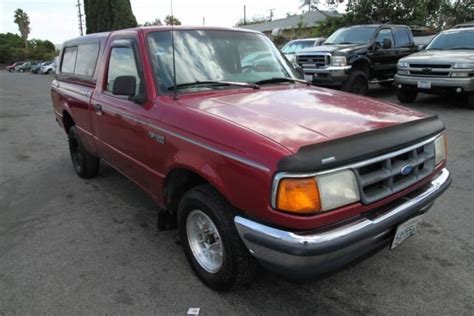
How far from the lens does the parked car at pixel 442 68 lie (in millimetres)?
8734

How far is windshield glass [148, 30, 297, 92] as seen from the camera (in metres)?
3.41

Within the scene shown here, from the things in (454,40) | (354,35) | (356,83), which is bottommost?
(356,83)

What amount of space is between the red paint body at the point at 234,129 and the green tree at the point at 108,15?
15748 millimetres

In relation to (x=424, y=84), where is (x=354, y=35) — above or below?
above

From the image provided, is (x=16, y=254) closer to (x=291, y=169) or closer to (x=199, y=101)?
(x=199, y=101)

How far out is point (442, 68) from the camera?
353 inches

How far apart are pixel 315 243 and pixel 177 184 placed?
1.31 metres

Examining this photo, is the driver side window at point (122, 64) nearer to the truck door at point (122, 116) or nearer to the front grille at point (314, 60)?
the truck door at point (122, 116)

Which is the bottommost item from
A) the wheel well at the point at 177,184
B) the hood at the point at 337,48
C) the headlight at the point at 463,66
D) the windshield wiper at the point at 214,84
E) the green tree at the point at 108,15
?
the wheel well at the point at 177,184

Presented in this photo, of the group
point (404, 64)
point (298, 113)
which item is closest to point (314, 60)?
point (404, 64)


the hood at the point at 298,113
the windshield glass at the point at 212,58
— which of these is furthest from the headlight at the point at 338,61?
the hood at the point at 298,113

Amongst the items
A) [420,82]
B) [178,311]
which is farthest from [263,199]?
[420,82]

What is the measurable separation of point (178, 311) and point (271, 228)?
3.21 ft

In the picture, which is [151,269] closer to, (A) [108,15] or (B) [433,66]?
(B) [433,66]
